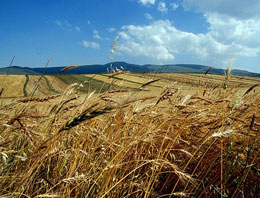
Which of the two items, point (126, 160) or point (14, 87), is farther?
point (14, 87)

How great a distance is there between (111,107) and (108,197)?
2.60ft

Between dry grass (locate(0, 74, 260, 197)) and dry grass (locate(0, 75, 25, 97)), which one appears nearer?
dry grass (locate(0, 74, 260, 197))

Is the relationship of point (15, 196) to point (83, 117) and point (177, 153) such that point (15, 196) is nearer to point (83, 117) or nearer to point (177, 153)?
point (83, 117)

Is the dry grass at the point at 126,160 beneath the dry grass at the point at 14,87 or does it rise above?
above

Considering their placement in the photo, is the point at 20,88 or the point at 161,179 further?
the point at 20,88

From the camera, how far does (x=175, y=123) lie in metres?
2.18

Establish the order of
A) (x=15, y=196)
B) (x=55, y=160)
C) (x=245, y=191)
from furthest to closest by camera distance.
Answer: (x=55, y=160)
(x=245, y=191)
(x=15, y=196)

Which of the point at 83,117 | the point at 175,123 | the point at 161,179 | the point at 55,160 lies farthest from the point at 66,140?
the point at 83,117

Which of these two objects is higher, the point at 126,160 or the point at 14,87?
the point at 126,160

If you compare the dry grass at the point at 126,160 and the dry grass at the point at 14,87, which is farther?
the dry grass at the point at 14,87

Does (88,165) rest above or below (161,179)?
above

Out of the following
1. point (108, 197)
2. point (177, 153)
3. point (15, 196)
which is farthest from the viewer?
point (177, 153)

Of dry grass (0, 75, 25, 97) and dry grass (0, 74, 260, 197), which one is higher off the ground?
dry grass (0, 74, 260, 197)

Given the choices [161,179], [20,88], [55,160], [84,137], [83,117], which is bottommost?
[20,88]
